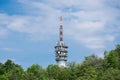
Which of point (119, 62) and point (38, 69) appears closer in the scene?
point (119, 62)

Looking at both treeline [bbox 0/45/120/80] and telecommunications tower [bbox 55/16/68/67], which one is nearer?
treeline [bbox 0/45/120/80]

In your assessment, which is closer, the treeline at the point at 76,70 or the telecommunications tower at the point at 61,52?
the treeline at the point at 76,70

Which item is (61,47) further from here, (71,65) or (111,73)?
(111,73)

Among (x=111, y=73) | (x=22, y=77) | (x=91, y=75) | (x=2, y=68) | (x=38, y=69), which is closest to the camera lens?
(x=111, y=73)

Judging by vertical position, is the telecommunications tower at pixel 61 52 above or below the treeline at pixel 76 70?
above

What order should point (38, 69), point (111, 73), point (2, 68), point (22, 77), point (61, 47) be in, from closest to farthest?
1. point (111, 73)
2. point (22, 77)
3. point (38, 69)
4. point (2, 68)
5. point (61, 47)

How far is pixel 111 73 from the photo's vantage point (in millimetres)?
55625

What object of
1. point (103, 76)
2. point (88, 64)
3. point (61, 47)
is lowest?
point (103, 76)

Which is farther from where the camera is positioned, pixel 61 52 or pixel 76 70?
pixel 61 52

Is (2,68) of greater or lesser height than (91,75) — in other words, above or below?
above

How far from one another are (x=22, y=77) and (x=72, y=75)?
752cm

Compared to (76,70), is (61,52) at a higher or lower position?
higher

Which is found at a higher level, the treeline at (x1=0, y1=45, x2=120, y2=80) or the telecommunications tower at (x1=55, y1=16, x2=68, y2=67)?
the telecommunications tower at (x1=55, y1=16, x2=68, y2=67)

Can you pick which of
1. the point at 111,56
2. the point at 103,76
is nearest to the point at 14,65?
the point at 111,56
